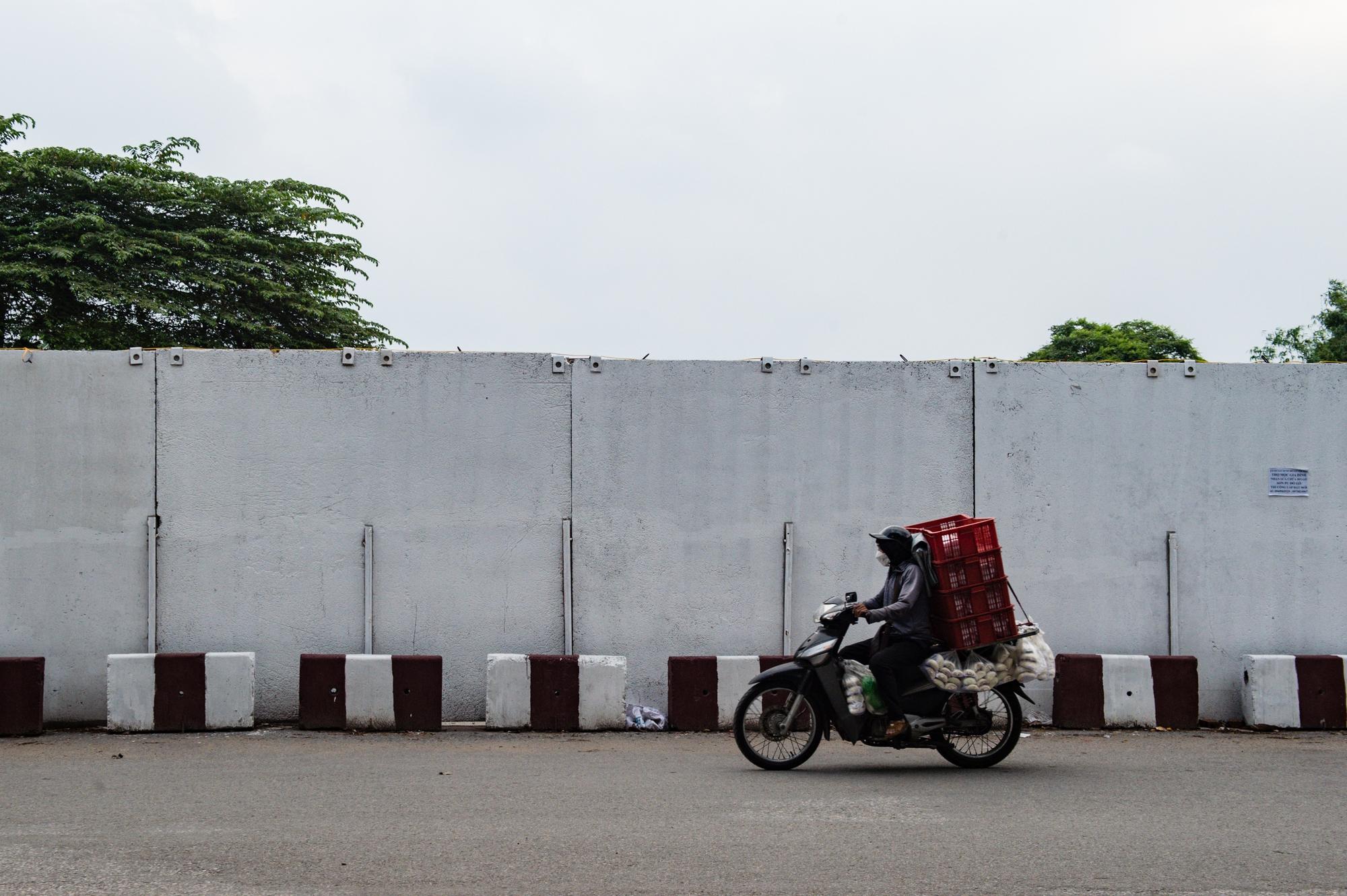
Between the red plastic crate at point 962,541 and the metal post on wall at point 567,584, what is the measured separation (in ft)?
12.6

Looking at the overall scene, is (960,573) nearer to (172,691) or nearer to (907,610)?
(907,610)

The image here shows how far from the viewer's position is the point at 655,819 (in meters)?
7.00

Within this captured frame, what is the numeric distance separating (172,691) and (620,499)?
4326 mm

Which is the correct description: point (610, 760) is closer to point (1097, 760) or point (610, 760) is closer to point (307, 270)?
point (1097, 760)

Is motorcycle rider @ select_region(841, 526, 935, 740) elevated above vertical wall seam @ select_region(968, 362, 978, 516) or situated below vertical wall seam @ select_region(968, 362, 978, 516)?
below

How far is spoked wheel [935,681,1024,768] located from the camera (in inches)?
346

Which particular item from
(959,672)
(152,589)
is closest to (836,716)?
(959,672)

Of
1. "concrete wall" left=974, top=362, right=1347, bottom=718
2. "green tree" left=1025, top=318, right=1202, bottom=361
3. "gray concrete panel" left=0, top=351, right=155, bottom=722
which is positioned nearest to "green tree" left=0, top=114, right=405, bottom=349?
"gray concrete panel" left=0, top=351, right=155, bottom=722

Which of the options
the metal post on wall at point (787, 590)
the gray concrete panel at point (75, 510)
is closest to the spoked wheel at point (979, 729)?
the metal post on wall at point (787, 590)

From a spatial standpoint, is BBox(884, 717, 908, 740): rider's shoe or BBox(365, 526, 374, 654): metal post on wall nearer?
BBox(884, 717, 908, 740): rider's shoe

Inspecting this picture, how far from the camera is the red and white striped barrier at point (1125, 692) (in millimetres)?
10945

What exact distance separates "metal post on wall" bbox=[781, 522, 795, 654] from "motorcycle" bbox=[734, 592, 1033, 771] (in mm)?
2731

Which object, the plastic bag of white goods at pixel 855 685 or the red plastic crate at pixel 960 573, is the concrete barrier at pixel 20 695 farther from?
the red plastic crate at pixel 960 573

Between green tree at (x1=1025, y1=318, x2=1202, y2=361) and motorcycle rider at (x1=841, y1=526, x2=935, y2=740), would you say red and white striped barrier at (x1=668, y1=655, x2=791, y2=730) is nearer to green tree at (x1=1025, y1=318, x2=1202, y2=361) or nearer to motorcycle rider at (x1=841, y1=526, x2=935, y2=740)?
motorcycle rider at (x1=841, y1=526, x2=935, y2=740)
